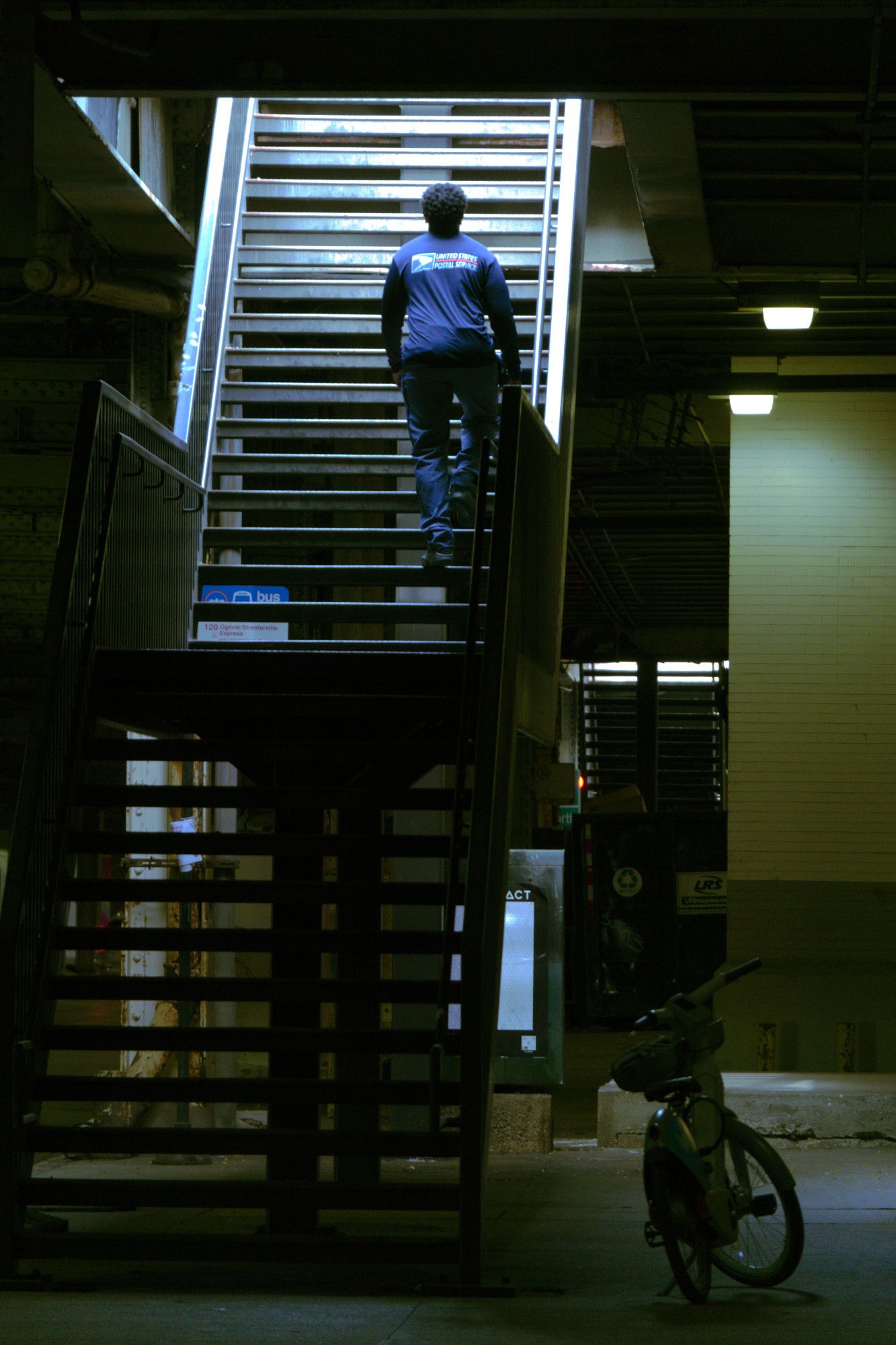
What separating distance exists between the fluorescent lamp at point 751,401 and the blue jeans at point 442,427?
4.47m

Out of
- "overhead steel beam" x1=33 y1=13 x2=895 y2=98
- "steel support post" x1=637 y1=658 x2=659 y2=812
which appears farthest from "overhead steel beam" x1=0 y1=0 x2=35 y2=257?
"steel support post" x1=637 y1=658 x2=659 y2=812

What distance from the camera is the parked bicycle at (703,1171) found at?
5.97 metres

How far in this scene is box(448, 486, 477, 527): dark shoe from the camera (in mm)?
8562

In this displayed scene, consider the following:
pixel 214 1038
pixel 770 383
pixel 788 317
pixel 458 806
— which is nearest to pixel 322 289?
pixel 788 317

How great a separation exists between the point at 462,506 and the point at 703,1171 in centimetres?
379

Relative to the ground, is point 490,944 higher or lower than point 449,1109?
higher

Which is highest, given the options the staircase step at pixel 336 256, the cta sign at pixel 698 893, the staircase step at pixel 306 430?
the staircase step at pixel 336 256

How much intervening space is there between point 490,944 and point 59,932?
172cm

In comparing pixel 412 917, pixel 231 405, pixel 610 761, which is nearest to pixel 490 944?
pixel 412 917

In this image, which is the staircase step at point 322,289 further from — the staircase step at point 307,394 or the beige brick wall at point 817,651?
the beige brick wall at point 817,651

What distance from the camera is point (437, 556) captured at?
27.6ft

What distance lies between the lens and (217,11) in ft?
21.8

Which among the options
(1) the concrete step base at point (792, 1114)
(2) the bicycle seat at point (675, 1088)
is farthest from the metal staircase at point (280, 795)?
(1) the concrete step base at point (792, 1114)

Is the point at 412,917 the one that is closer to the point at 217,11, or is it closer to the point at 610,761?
the point at 217,11
